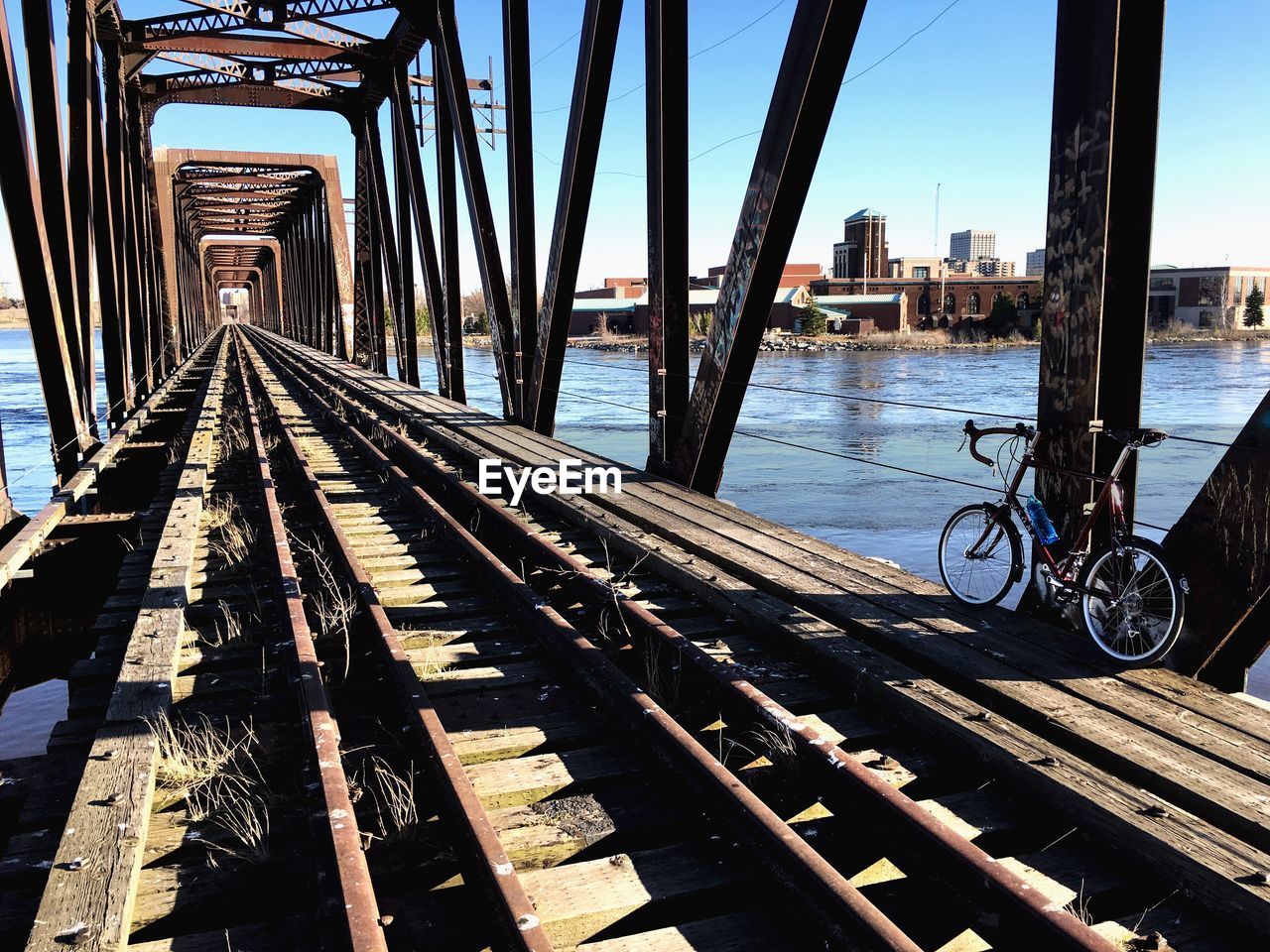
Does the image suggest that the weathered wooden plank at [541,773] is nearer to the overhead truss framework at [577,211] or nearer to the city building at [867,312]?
the overhead truss framework at [577,211]

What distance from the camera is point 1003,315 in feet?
292

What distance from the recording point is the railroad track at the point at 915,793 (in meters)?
2.46

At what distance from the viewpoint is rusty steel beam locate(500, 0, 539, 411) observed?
36.2ft

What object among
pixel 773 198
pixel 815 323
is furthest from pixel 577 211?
pixel 815 323

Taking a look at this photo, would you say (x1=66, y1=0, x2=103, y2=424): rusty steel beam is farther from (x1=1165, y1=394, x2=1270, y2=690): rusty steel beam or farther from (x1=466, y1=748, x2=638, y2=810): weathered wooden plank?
(x1=1165, y1=394, x2=1270, y2=690): rusty steel beam

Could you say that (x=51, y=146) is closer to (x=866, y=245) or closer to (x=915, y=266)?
(x=866, y=245)

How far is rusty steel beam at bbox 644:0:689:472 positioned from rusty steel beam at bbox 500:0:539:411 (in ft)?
11.3

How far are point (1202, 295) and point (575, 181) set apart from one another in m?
91.8

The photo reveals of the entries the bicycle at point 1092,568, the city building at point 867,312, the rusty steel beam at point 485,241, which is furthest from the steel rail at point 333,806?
the city building at point 867,312

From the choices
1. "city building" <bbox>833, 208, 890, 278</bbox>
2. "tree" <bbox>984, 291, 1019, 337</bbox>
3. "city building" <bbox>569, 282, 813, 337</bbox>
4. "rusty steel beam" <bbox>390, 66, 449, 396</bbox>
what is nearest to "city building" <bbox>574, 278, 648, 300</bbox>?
"city building" <bbox>569, 282, 813, 337</bbox>

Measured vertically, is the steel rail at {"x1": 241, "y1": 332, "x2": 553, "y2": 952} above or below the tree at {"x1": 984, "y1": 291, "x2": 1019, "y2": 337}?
below

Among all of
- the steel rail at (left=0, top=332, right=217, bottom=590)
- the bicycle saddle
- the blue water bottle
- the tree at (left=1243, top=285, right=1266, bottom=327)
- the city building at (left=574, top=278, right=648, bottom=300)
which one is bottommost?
the steel rail at (left=0, top=332, right=217, bottom=590)

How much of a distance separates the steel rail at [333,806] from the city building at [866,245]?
11024cm

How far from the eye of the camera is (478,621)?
507 cm
